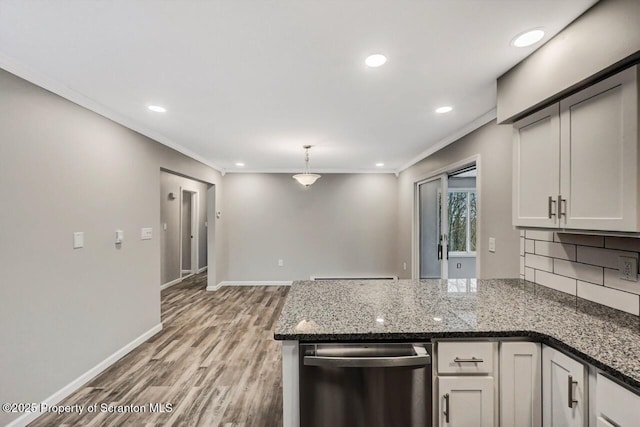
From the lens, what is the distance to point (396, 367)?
1205 millimetres

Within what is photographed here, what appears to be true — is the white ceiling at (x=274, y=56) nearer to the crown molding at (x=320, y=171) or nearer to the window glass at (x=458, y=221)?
the window glass at (x=458, y=221)

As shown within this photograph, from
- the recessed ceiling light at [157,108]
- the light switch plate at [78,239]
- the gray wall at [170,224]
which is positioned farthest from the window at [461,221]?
the gray wall at [170,224]

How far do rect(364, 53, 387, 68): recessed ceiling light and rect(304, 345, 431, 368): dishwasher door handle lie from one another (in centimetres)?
163

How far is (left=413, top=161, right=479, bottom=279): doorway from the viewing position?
392 cm

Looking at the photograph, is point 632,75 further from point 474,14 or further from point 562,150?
point 474,14

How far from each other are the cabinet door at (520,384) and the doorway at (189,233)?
21.4 ft

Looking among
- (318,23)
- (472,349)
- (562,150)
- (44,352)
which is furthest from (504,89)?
(44,352)

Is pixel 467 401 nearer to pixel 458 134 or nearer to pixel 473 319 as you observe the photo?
pixel 473 319

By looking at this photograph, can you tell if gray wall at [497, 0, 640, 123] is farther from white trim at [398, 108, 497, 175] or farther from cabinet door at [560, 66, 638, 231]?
white trim at [398, 108, 497, 175]

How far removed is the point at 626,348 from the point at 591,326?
23cm

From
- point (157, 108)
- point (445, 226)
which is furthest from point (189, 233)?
point (445, 226)

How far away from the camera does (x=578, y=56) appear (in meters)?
1.33

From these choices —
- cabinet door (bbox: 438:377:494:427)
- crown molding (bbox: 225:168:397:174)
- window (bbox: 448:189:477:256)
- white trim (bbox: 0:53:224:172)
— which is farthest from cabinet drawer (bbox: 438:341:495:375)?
crown molding (bbox: 225:168:397:174)

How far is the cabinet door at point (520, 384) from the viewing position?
1239 mm
